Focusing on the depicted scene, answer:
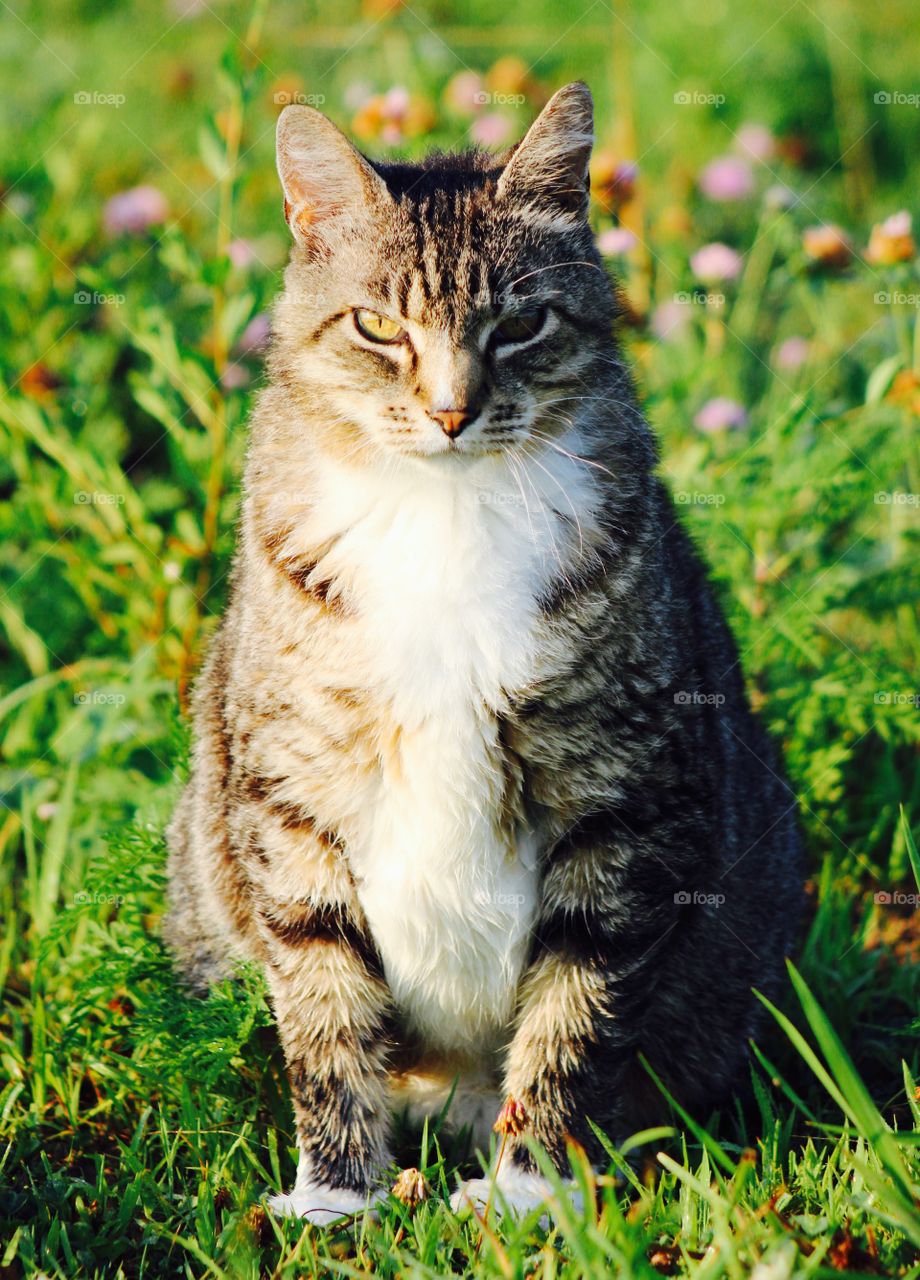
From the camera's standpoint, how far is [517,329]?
2.11m

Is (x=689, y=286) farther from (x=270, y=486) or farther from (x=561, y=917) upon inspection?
(x=561, y=917)

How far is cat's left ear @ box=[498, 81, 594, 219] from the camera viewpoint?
2.14 metres

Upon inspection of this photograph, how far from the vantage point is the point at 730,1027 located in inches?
98.3

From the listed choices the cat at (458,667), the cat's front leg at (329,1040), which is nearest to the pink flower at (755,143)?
the cat at (458,667)

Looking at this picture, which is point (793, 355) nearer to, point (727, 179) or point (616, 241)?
point (727, 179)

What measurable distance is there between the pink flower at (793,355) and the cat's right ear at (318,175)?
2.32 m

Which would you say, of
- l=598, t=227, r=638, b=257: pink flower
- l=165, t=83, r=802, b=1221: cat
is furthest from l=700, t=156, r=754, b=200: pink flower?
l=165, t=83, r=802, b=1221: cat

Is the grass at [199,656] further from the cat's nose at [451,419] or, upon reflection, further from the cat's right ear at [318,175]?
the cat's nose at [451,419]

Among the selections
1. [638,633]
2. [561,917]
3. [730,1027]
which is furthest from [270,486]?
[730,1027]

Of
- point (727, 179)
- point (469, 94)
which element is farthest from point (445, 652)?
point (727, 179)

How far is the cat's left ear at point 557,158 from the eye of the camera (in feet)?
7.03

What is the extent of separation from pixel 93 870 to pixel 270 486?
95cm

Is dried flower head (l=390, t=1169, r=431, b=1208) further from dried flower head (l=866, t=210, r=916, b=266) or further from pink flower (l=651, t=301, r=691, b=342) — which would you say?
pink flower (l=651, t=301, r=691, b=342)

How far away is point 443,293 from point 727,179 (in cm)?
266
